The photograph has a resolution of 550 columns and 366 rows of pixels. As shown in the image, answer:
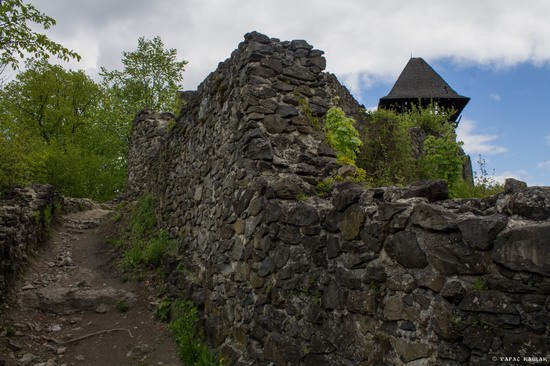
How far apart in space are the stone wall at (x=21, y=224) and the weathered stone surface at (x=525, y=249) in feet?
21.8

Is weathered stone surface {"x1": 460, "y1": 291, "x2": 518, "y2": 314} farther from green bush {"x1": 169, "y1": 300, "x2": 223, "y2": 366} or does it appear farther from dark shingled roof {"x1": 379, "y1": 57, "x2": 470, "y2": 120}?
dark shingled roof {"x1": 379, "y1": 57, "x2": 470, "y2": 120}

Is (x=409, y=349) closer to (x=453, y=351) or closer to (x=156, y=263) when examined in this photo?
(x=453, y=351)

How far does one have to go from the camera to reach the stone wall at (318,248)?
7.56ft

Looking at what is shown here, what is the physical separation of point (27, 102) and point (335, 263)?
23070 millimetres

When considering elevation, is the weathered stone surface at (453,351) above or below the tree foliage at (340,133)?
below

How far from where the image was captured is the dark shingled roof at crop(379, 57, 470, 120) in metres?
22.5

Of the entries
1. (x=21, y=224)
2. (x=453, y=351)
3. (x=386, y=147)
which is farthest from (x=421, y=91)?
(x=453, y=351)

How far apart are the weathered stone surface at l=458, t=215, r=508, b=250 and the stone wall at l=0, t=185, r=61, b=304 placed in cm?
646

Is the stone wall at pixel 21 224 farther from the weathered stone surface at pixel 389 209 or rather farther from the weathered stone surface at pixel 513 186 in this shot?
the weathered stone surface at pixel 513 186

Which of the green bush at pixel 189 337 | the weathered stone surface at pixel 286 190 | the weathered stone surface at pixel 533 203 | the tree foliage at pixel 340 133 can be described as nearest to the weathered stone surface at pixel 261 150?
the weathered stone surface at pixel 286 190

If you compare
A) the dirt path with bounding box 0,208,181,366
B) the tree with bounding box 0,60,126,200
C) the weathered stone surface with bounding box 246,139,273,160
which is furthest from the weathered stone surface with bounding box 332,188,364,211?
the tree with bounding box 0,60,126,200

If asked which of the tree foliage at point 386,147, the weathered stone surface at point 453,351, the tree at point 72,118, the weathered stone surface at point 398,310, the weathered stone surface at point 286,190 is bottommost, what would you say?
the weathered stone surface at point 453,351

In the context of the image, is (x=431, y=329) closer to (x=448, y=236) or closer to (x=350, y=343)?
(x=448, y=236)

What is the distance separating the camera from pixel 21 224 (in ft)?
25.7
